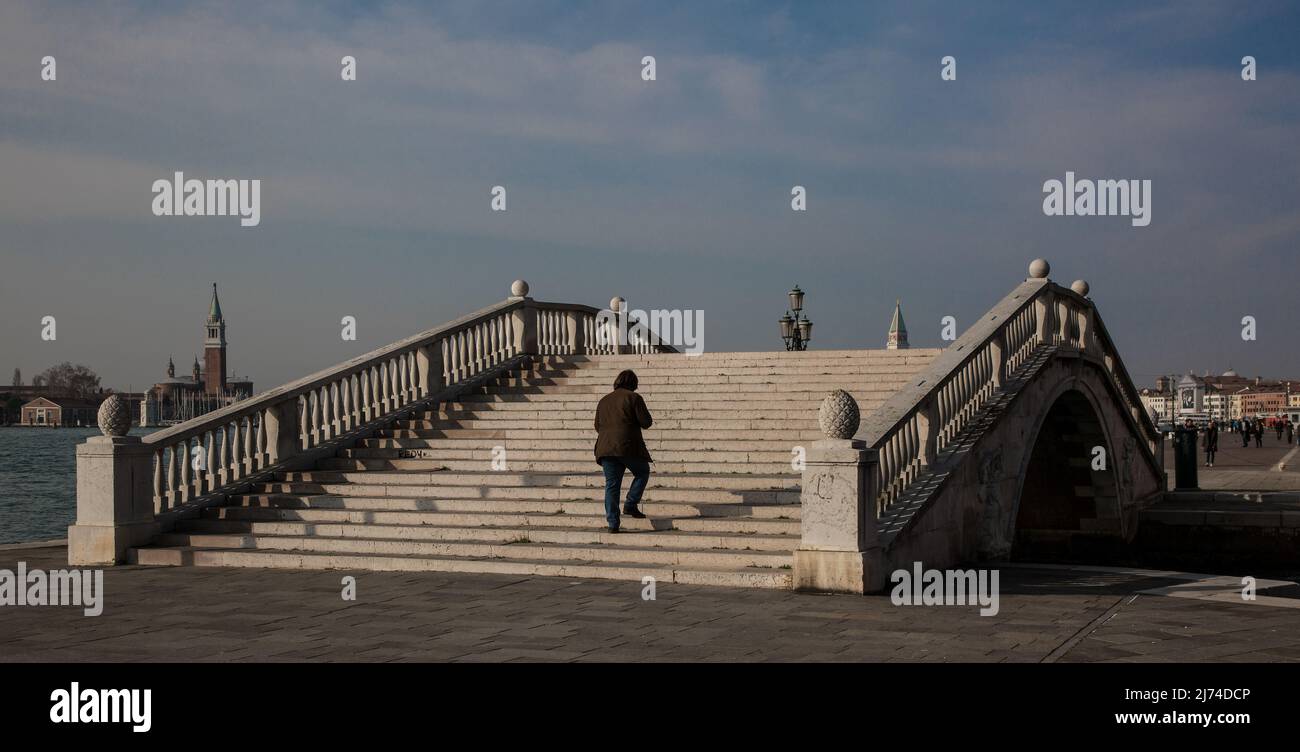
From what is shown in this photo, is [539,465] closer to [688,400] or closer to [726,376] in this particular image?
[688,400]

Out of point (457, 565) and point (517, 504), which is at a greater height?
point (517, 504)

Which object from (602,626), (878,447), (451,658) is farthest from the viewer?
(878,447)

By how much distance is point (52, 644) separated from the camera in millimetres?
8070

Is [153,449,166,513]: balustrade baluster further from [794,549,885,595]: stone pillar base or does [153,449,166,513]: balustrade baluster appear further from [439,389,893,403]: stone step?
[794,549,885,595]: stone pillar base

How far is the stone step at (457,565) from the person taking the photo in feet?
35.4

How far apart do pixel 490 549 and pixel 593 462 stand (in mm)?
3013

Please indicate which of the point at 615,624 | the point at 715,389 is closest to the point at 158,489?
the point at 615,624

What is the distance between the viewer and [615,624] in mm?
8688

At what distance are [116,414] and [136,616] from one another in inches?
166

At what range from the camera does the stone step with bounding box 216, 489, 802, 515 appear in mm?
12719

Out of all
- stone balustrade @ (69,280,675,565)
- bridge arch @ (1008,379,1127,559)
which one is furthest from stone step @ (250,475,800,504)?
bridge arch @ (1008,379,1127,559)

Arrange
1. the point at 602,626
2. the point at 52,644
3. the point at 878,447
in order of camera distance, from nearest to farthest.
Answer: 1. the point at 52,644
2. the point at 602,626
3. the point at 878,447
